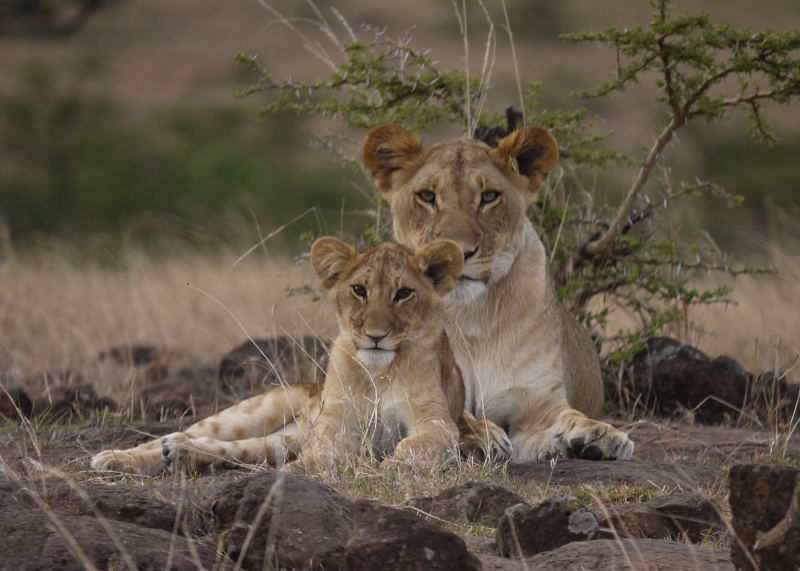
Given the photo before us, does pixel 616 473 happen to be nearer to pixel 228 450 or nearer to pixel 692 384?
pixel 228 450

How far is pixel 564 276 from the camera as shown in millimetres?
7340

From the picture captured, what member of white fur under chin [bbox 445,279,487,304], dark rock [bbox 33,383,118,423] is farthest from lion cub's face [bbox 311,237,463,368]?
dark rock [bbox 33,383,118,423]

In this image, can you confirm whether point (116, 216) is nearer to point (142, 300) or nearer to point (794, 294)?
point (142, 300)

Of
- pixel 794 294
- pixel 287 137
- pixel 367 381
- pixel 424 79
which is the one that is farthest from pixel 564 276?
pixel 287 137

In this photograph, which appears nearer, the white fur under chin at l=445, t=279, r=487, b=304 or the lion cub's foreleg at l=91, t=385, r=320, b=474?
the lion cub's foreleg at l=91, t=385, r=320, b=474

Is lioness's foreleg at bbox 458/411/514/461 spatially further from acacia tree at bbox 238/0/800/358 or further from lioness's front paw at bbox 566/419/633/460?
acacia tree at bbox 238/0/800/358

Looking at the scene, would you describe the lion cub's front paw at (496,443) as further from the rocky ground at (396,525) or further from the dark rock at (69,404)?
the dark rock at (69,404)

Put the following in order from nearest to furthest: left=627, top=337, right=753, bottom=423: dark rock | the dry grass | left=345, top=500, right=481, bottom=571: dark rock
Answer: left=345, top=500, right=481, bottom=571: dark rock < left=627, top=337, right=753, bottom=423: dark rock < the dry grass

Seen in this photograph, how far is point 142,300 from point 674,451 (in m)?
7.09

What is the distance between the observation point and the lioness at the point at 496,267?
17.8ft

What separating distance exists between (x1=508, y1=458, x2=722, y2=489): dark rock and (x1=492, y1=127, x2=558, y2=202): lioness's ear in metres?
1.32

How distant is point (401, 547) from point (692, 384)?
4.41 meters

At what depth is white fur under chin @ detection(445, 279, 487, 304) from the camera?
5.34 m

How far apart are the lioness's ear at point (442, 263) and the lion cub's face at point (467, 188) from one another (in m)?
0.17
